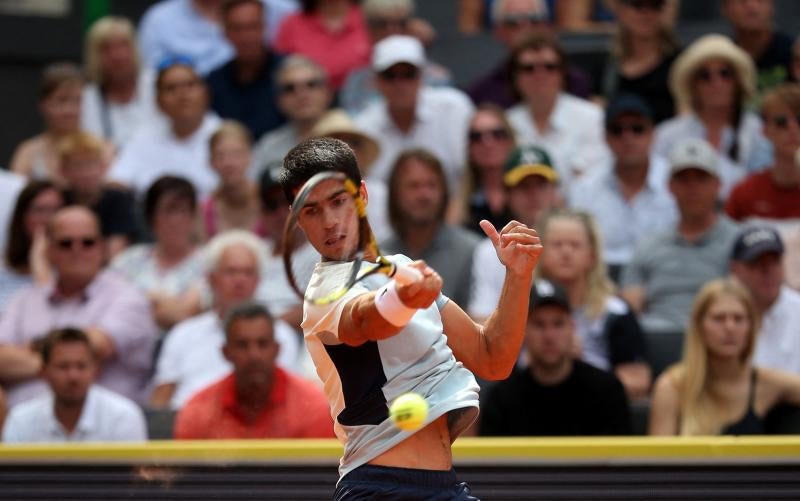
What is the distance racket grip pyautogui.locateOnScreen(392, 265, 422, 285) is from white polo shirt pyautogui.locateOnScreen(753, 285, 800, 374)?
417cm

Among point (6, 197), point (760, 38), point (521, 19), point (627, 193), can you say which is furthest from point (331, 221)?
point (760, 38)

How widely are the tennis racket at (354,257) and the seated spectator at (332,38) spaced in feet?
21.4

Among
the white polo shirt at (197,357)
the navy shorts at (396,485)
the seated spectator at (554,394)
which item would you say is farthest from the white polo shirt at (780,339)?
the navy shorts at (396,485)

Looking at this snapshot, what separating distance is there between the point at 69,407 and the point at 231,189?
2148 mm

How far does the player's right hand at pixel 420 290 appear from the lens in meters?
3.18

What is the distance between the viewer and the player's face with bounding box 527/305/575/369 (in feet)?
21.4

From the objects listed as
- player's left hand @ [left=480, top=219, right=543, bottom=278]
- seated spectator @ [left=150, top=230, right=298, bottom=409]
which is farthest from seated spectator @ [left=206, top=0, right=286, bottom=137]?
player's left hand @ [left=480, top=219, right=543, bottom=278]

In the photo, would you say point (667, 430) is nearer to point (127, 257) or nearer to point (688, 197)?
point (688, 197)

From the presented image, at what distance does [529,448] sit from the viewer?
5.39 meters

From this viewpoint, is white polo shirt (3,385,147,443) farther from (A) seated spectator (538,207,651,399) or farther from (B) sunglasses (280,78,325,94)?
(B) sunglasses (280,78,325,94)

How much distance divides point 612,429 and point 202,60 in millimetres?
5055

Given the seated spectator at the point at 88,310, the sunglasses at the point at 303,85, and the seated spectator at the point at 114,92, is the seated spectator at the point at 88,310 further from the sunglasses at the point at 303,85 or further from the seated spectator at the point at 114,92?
the seated spectator at the point at 114,92

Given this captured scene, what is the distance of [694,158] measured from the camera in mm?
7906

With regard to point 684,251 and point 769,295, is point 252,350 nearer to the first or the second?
point 684,251
